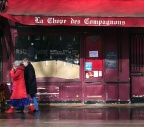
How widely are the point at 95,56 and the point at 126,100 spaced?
6.50 ft

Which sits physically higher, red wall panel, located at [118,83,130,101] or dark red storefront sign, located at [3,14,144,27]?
dark red storefront sign, located at [3,14,144,27]

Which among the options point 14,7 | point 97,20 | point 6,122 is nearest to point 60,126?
point 6,122

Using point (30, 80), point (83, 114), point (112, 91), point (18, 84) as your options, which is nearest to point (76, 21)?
point (30, 80)

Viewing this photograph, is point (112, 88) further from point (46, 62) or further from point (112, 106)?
point (46, 62)

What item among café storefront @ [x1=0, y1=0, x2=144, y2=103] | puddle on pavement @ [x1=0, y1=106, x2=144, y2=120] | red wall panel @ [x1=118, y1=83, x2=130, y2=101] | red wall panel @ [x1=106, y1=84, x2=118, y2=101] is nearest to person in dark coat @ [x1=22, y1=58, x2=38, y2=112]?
puddle on pavement @ [x1=0, y1=106, x2=144, y2=120]

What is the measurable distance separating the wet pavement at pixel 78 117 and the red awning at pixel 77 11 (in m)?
2.87

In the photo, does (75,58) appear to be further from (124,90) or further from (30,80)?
(30,80)

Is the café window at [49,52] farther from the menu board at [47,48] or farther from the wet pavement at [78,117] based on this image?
Result: the wet pavement at [78,117]

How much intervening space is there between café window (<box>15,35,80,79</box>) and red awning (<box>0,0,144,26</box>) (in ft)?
4.11

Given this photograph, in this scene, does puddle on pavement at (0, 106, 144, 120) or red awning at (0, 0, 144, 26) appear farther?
red awning at (0, 0, 144, 26)

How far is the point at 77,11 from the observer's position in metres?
12.1

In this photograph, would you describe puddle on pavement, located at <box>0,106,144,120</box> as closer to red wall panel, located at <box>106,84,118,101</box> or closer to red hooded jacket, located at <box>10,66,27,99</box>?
red hooded jacket, located at <box>10,66,27,99</box>

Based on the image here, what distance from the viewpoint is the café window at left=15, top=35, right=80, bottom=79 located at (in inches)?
521

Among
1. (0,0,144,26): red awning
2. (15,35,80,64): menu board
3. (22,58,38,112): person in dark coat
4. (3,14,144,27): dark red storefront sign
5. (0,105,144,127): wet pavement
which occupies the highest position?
(0,0,144,26): red awning
